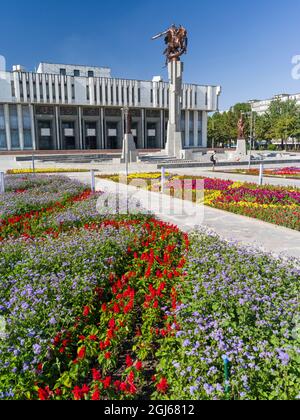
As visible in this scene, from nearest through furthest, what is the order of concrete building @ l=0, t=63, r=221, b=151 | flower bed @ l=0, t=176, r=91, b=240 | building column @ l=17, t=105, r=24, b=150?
flower bed @ l=0, t=176, r=91, b=240 < concrete building @ l=0, t=63, r=221, b=151 < building column @ l=17, t=105, r=24, b=150

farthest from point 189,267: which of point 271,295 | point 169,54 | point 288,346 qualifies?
point 169,54

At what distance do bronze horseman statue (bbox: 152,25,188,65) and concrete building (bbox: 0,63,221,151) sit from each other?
53.0ft

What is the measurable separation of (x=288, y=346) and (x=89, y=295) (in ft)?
7.15

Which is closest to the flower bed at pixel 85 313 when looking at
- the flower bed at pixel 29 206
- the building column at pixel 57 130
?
the flower bed at pixel 29 206

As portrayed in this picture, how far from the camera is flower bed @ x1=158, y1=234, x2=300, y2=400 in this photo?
2443mm

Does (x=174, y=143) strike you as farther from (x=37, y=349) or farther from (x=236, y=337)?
(x=37, y=349)

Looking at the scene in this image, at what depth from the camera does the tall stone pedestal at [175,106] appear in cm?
3706

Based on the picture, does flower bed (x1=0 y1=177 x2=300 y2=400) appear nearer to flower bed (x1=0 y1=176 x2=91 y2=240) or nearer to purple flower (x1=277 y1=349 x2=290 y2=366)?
purple flower (x1=277 y1=349 x2=290 y2=366)

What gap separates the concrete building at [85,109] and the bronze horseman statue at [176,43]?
53.0ft

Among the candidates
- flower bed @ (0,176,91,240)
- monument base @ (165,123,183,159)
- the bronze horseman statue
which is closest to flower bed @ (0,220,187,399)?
flower bed @ (0,176,91,240)

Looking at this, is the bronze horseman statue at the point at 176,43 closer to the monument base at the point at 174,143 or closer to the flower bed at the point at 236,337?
the monument base at the point at 174,143

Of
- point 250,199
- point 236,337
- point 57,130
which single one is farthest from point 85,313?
point 57,130

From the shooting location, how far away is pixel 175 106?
3728cm

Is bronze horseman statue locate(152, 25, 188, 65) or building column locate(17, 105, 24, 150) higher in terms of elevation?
bronze horseman statue locate(152, 25, 188, 65)
